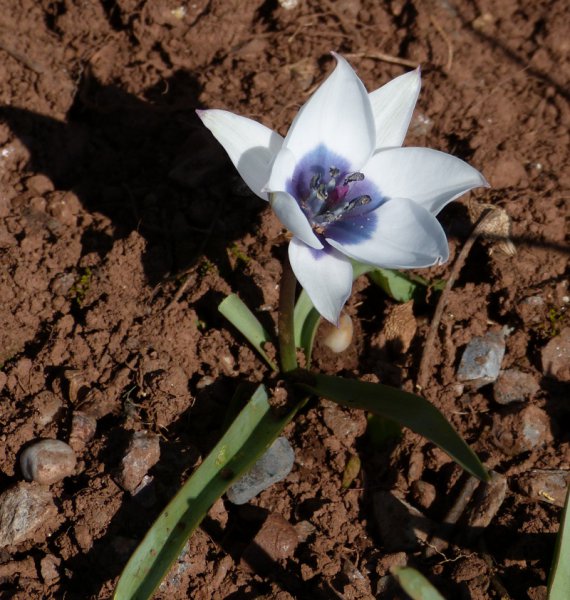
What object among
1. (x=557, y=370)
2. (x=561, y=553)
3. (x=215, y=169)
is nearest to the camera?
(x=561, y=553)

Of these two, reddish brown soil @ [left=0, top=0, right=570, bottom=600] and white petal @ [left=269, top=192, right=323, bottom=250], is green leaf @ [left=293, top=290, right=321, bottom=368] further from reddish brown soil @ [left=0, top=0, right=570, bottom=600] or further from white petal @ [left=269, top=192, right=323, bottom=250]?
white petal @ [left=269, top=192, right=323, bottom=250]

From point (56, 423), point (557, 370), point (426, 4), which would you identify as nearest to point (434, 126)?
point (426, 4)

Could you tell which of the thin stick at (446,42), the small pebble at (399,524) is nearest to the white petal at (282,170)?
the small pebble at (399,524)

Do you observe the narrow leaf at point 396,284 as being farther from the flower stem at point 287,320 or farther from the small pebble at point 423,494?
the small pebble at point 423,494

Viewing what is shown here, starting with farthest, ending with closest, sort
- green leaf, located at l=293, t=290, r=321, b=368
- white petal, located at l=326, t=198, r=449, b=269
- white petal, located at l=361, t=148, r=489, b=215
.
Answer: green leaf, located at l=293, t=290, r=321, b=368 < white petal, located at l=361, t=148, r=489, b=215 < white petal, located at l=326, t=198, r=449, b=269

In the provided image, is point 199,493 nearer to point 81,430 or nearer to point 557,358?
point 81,430

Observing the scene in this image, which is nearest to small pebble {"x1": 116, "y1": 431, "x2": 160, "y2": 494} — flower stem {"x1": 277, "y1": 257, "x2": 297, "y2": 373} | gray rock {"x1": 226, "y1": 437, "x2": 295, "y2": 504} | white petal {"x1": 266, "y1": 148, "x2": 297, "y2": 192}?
gray rock {"x1": 226, "y1": 437, "x2": 295, "y2": 504}

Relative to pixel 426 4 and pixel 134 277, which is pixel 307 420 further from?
pixel 426 4
